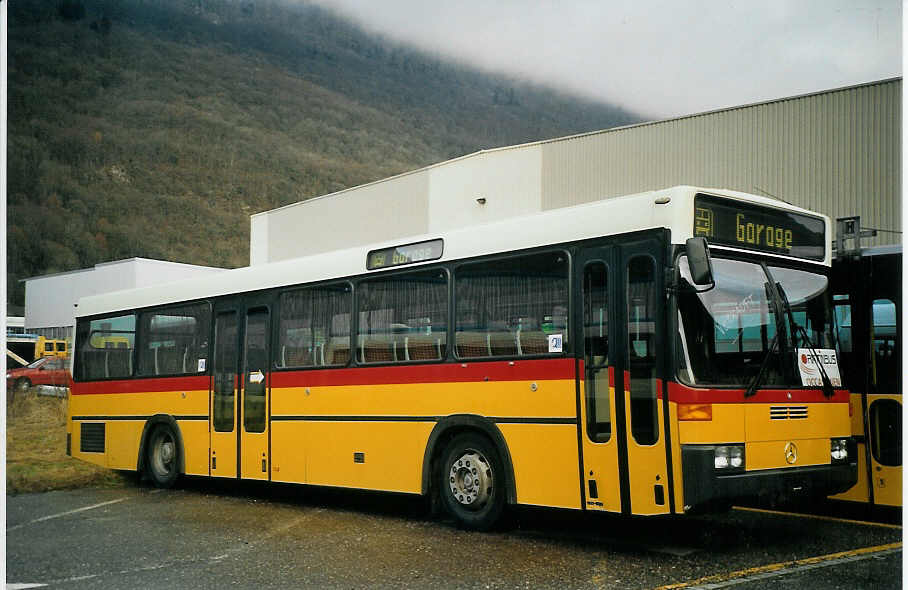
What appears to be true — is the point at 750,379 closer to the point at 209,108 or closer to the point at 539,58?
the point at 539,58

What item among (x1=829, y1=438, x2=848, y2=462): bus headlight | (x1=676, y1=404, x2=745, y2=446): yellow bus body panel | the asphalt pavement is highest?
(x1=676, y1=404, x2=745, y2=446): yellow bus body panel

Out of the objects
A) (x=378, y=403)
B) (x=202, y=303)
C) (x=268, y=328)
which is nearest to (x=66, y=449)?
(x=202, y=303)

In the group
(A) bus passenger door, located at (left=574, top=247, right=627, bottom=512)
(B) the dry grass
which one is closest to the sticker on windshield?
(A) bus passenger door, located at (left=574, top=247, right=627, bottom=512)

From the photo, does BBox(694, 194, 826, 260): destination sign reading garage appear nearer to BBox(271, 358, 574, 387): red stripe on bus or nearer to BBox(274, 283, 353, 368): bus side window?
BBox(271, 358, 574, 387): red stripe on bus

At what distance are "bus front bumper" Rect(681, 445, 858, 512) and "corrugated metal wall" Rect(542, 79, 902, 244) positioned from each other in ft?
9.63

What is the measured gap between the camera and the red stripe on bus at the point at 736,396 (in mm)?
6395

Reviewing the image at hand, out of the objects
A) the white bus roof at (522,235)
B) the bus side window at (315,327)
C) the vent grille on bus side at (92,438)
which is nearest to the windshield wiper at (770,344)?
the white bus roof at (522,235)

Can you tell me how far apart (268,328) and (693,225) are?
18.1 ft

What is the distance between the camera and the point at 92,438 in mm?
13164

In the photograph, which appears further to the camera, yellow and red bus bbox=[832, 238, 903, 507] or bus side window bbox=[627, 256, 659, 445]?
yellow and red bus bbox=[832, 238, 903, 507]

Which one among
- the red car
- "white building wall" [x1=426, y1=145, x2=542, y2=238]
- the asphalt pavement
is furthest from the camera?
"white building wall" [x1=426, y1=145, x2=542, y2=238]

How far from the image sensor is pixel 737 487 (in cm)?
637

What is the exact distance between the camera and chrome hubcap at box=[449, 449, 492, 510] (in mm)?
7961

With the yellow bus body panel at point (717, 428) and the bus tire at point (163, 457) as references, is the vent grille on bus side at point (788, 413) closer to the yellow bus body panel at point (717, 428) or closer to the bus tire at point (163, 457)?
the yellow bus body panel at point (717, 428)
